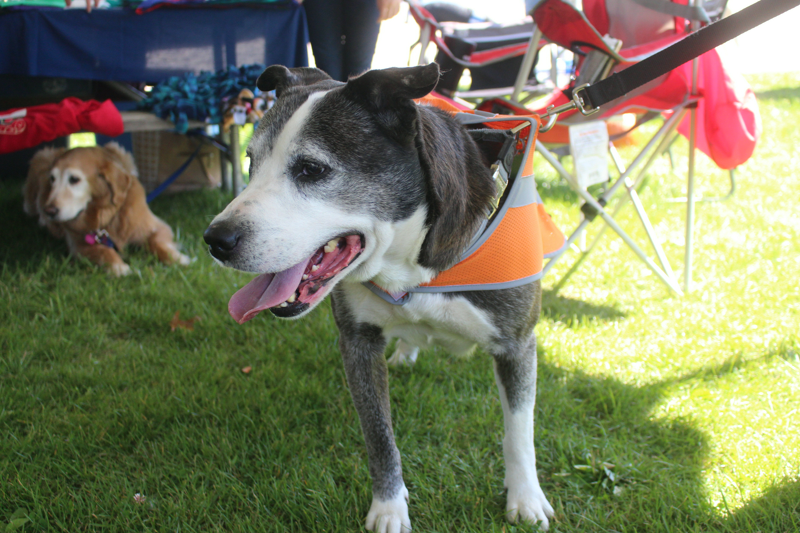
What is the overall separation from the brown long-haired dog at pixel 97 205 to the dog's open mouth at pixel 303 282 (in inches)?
96.1

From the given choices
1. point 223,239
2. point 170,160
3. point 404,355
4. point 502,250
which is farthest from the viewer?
point 170,160

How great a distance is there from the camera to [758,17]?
156cm

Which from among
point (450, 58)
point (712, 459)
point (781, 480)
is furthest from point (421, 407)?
point (450, 58)

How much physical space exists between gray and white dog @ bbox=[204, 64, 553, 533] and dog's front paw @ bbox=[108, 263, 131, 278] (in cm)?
226

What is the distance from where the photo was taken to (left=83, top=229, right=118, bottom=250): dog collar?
3.62m

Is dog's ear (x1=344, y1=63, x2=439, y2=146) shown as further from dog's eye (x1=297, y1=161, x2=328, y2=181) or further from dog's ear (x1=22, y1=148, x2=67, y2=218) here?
dog's ear (x1=22, y1=148, x2=67, y2=218)

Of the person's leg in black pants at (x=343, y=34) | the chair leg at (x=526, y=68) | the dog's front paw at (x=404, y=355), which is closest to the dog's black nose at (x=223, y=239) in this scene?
the dog's front paw at (x=404, y=355)

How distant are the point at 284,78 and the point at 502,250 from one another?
2.86ft

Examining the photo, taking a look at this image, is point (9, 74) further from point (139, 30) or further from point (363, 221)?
point (363, 221)

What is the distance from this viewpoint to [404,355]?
2.57m

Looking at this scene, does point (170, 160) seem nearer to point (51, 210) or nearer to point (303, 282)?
point (51, 210)

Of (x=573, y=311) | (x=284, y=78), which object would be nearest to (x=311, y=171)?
(x=284, y=78)

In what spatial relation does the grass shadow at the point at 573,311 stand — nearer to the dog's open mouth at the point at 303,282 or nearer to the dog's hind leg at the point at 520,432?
the dog's hind leg at the point at 520,432

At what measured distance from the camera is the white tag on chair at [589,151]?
2801mm
